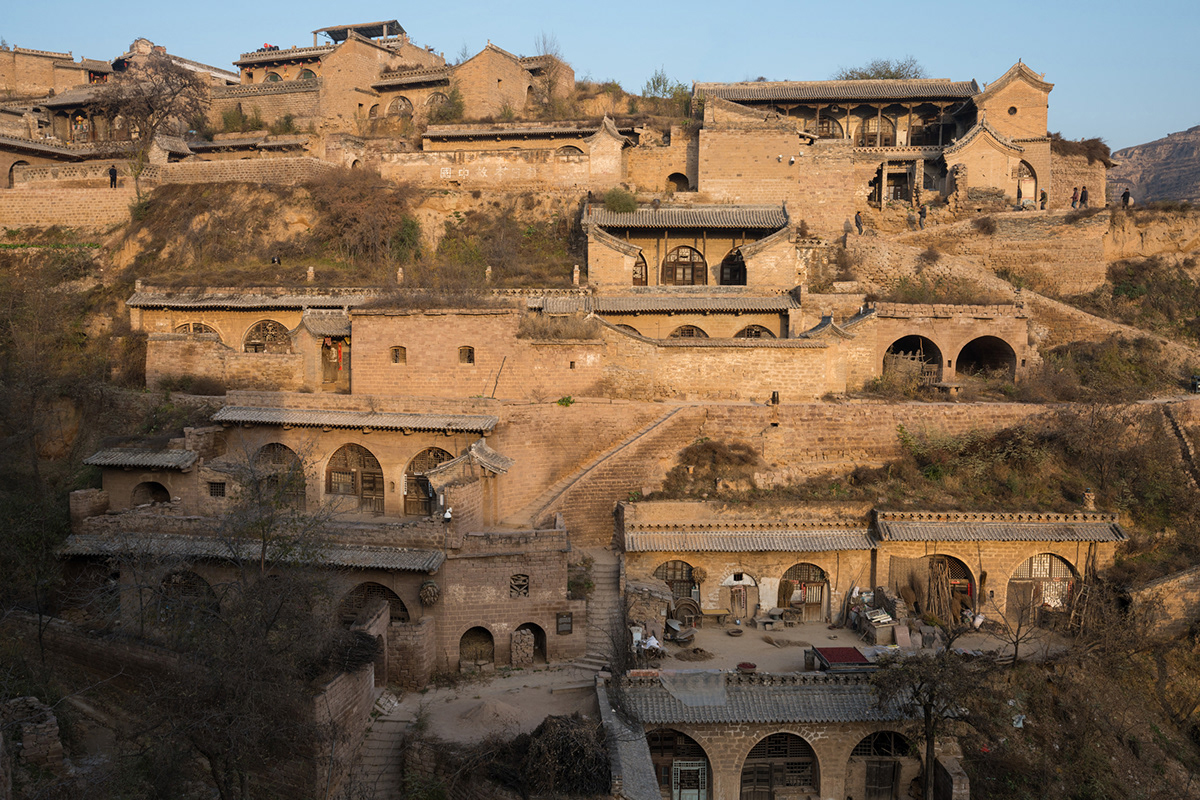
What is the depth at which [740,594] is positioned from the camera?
19938mm

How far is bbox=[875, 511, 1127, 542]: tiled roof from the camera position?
1962 centimetres

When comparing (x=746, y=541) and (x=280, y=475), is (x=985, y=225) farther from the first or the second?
(x=280, y=475)

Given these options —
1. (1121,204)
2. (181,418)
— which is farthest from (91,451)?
(1121,204)

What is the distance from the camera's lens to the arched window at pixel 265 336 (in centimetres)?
2823

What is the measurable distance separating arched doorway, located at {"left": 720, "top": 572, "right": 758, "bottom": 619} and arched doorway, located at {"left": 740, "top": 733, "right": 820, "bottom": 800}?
368 cm

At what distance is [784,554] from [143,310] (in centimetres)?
2198

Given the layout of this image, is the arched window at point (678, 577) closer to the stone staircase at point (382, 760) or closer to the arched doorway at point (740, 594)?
the arched doorway at point (740, 594)

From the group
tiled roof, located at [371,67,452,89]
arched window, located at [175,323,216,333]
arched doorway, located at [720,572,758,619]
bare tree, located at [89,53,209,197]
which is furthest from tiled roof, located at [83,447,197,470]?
tiled roof, located at [371,67,452,89]

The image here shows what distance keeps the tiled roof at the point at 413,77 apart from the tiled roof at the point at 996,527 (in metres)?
30.3

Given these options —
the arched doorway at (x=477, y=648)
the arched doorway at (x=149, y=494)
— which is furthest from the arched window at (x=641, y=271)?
the arched doorway at (x=149, y=494)

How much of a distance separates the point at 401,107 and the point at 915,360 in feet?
89.5

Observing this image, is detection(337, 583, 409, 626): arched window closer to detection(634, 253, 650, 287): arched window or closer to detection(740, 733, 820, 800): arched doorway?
detection(740, 733, 820, 800): arched doorway

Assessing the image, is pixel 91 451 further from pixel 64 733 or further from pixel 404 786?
pixel 404 786

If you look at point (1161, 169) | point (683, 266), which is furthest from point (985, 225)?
point (1161, 169)
